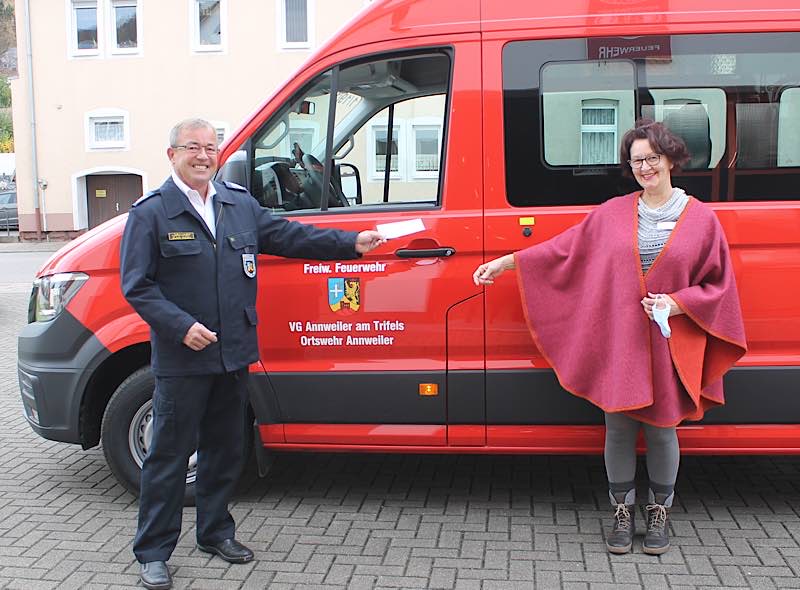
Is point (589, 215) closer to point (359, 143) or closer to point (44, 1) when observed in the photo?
point (359, 143)

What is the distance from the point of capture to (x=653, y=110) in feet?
12.9

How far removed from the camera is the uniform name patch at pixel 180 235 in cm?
332

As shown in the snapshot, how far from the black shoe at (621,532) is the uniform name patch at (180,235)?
7.10 ft

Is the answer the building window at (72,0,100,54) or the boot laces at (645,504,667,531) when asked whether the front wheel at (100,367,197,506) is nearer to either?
the boot laces at (645,504,667,531)

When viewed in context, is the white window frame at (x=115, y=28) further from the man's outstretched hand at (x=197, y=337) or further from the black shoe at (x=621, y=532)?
the black shoe at (x=621, y=532)

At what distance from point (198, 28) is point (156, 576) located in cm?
2134

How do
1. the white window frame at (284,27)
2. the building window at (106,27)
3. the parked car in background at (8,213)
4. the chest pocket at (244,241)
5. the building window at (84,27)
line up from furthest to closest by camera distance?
the parked car in background at (8,213)
the building window at (84,27)
the building window at (106,27)
the white window frame at (284,27)
the chest pocket at (244,241)

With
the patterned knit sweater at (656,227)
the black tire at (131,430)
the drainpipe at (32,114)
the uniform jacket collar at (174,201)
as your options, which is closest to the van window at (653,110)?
the patterned knit sweater at (656,227)

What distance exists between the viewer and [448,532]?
13.2ft

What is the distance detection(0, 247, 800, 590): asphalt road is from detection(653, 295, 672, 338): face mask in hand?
1.01 m

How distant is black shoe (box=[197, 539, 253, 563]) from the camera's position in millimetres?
3727

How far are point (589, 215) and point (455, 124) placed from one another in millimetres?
762

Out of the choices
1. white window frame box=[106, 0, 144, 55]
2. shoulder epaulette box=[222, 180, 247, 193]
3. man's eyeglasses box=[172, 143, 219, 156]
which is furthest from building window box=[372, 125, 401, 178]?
white window frame box=[106, 0, 144, 55]

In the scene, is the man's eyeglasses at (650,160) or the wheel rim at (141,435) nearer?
the man's eyeglasses at (650,160)
